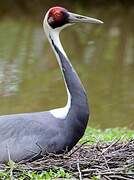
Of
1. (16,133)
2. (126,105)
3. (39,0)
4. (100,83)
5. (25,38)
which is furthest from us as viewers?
(39,0)

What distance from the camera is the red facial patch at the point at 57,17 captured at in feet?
21.0

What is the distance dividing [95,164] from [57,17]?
1701 millimetres

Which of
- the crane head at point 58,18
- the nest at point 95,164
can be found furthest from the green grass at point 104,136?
the crane head at point 58,18

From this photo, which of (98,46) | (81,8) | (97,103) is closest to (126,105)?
(97,103)

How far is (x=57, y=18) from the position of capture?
6430mm

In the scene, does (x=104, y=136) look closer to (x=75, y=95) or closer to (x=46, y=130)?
(x=75, y=95)

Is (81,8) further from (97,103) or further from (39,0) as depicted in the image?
(97,103)

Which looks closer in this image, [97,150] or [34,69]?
[97,150]

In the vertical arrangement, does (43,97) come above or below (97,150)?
below

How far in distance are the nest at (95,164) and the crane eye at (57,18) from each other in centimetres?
132

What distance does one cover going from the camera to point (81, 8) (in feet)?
89.5

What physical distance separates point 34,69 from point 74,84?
10.3 m

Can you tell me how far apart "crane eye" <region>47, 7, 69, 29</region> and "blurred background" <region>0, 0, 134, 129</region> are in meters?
5.29

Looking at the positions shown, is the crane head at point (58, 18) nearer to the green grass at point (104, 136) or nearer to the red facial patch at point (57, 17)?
the red facial patch at point (57, 17)
